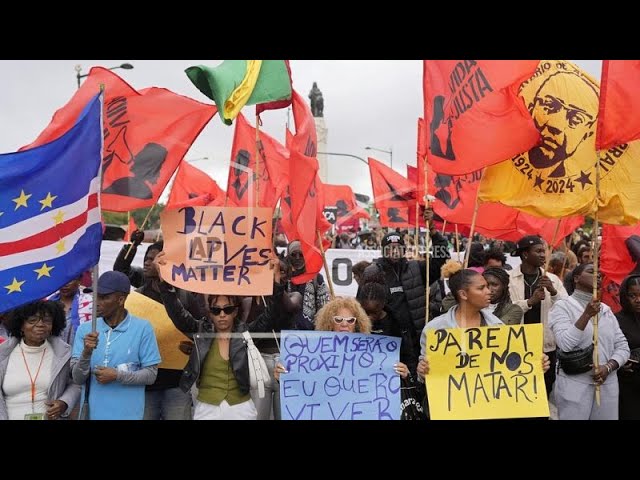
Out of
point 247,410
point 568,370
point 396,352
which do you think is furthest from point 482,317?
point 247,410

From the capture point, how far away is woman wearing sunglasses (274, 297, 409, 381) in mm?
5195

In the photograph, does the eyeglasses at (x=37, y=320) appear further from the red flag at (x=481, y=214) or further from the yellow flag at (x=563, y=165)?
the red flag at (x=481, y=214)

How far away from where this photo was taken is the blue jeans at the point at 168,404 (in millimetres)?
5621

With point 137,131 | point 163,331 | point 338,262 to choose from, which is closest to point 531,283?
point 163,331

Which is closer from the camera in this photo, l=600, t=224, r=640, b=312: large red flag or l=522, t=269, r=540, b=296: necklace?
l=522, t=269, r=540, b=296: necklace

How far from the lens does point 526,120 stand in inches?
242

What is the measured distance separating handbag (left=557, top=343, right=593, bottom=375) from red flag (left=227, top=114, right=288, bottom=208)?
325 cm

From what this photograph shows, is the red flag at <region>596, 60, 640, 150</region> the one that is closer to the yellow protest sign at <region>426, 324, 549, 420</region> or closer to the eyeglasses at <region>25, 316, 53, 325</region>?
the yellow protest sign at <region>426, 324, 549, 420</region>

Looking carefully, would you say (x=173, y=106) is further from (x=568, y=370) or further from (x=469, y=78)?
(x=568, y=370)

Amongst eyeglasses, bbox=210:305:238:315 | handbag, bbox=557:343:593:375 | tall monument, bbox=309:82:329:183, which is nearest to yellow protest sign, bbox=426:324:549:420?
handbag, bbox=557:343:593:375

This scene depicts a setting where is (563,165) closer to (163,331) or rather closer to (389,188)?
(163,331)

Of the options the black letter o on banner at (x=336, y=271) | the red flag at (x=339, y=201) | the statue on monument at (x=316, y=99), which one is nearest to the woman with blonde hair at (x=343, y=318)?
the black letter o on banner at (x=336, y=271)

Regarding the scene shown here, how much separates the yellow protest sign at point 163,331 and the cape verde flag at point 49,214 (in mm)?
860

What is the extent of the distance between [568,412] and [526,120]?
7.10 feet
